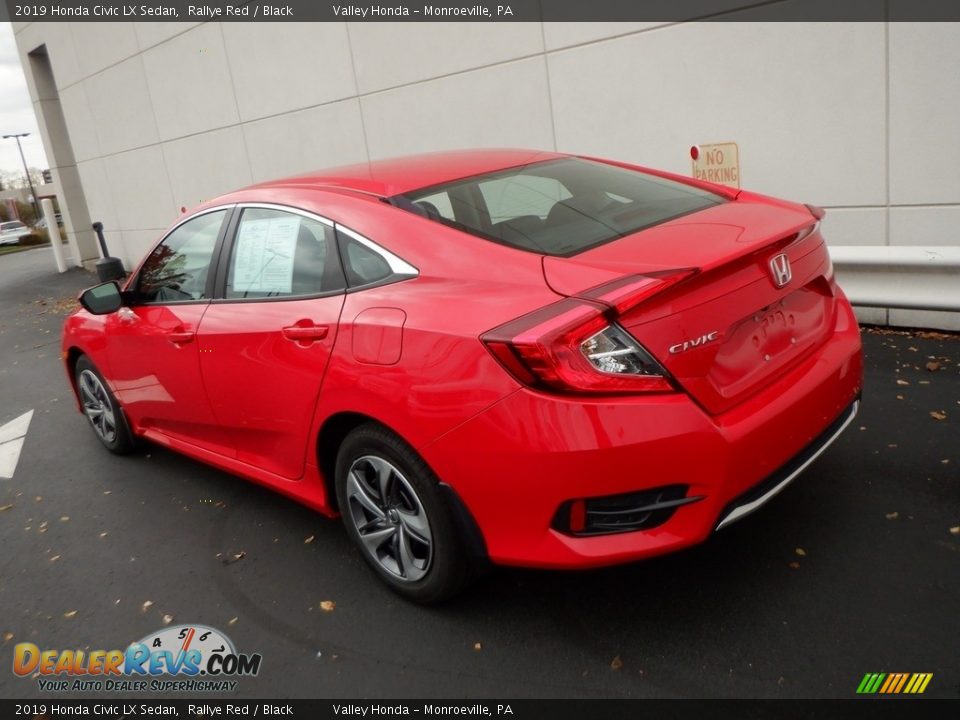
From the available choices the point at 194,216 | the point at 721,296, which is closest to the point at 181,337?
the point at 194,216

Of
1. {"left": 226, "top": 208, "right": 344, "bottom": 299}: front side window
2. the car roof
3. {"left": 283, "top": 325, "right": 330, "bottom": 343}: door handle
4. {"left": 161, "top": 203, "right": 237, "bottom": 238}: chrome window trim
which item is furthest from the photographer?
{"left": 161, "top": 203, "right": 237, "bottom": 238}: chrome window trim

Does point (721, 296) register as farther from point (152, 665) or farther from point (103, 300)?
point (103, 300)

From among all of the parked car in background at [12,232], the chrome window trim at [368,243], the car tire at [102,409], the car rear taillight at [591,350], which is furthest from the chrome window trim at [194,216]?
the parked car in background at [12,232]

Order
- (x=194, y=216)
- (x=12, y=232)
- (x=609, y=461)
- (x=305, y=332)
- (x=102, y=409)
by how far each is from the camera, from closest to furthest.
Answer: (x=609, y=461), (x=305, y=332), (x=194, y=216), (x=102, y=409), (x=12, y=232)

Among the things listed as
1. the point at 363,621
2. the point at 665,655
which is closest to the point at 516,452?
the point at 665,655

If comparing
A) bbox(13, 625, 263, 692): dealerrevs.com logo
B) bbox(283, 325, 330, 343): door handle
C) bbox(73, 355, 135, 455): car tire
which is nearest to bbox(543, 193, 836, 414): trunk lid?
bbox(283, 325, 330, 343): door handle

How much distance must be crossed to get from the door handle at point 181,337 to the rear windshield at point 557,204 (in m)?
1.41

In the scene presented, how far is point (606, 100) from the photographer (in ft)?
23.9

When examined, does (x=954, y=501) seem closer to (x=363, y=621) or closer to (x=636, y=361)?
(x=636, y=361)

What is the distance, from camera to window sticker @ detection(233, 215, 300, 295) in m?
3.46

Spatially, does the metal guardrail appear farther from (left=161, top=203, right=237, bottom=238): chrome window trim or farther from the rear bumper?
(left=161, top=203, right=237, bottom=238): chrome window trim

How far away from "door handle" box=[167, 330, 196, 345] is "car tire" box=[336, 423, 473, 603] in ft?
4.03

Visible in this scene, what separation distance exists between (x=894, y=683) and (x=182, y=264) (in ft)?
11.8

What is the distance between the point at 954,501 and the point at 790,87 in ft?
12.3
